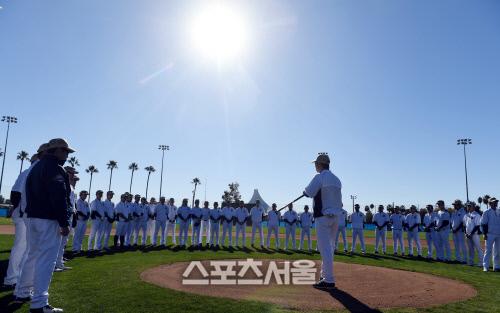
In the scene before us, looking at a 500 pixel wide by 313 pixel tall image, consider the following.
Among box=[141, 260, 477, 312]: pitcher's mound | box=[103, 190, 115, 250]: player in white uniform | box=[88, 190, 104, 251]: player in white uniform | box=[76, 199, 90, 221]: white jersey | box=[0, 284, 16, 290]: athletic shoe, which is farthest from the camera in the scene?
box=[103, 190, 115, 250]: player in white uniform

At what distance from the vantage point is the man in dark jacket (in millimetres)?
5337

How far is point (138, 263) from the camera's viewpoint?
1084 centimetres

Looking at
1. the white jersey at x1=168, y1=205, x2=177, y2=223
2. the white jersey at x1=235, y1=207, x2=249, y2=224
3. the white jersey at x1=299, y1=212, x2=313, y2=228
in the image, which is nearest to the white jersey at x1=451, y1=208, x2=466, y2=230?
the white jersey at x1=299, y1=212, x2=313, y2=228

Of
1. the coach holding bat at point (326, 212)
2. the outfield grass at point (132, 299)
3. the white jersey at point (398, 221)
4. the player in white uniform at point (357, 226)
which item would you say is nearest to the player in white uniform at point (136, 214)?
the outfield grass at point (132, 299)

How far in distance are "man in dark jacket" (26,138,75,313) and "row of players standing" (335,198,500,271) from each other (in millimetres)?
10285

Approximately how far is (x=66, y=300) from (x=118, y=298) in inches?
36.0

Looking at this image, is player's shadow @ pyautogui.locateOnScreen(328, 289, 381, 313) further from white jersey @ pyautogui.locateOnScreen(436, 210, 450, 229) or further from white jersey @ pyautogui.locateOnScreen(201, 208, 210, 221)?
white jersey @ pyautogui.locateOnScreen(201, 208, 210, 221)

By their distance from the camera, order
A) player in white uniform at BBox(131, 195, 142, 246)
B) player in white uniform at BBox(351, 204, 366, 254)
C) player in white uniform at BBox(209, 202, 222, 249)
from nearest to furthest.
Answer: player in white uniform at BBox(131, 195, 142, 246), player in white uniform at BBox(351, 204, 366, 254), player in white uniform at BBox(209, 202, 222, 249)

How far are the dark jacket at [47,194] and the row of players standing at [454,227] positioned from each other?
33.9 ft

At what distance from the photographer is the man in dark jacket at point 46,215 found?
534cm

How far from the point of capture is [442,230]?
16766 mm

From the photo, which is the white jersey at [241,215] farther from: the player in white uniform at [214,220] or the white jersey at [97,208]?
the white jersey at [97,208]

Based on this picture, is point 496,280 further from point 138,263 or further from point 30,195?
point 30,195

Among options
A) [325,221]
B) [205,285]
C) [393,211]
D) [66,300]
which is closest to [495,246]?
[393,211]
